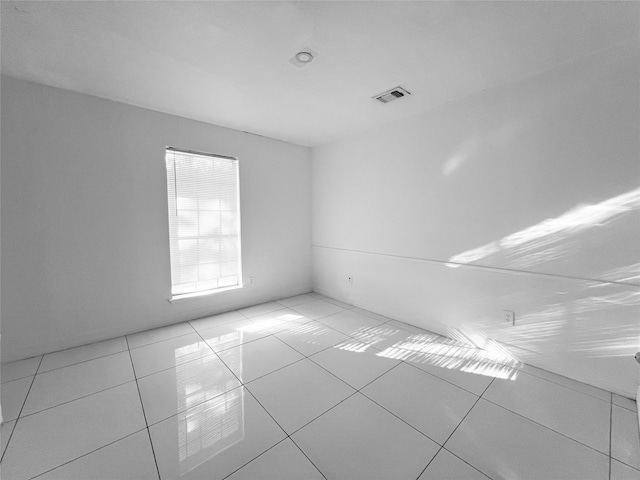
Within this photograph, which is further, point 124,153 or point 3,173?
point 124,153

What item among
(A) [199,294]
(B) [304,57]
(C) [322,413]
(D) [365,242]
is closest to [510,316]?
(D) [365,242]

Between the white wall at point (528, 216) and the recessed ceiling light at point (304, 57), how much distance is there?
1603 mm

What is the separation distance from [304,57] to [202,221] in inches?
94.3

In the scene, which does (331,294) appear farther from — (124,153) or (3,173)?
(3,173)

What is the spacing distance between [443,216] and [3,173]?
4.30 metres

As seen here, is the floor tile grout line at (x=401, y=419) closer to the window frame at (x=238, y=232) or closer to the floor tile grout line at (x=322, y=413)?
the floor tile grout line at (x=322, y=413)

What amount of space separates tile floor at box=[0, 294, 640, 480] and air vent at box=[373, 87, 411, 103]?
265cm

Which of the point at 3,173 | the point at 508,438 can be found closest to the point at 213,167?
the point at 3,173

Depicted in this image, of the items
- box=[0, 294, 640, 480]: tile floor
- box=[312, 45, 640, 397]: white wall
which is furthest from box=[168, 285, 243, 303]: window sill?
box=[312, 45, 640, 397]: white wall

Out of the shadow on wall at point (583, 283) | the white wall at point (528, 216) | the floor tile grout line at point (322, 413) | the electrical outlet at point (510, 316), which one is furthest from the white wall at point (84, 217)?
the shadow on wall at point (583, 283)

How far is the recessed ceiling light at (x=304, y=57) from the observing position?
193cm

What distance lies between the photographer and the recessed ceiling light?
6.32ft

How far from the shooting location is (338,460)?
4.55ft

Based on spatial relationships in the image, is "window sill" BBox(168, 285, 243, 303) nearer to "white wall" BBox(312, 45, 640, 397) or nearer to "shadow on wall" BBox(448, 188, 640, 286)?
"white wall" BBox(312, 45, 640, 397)
